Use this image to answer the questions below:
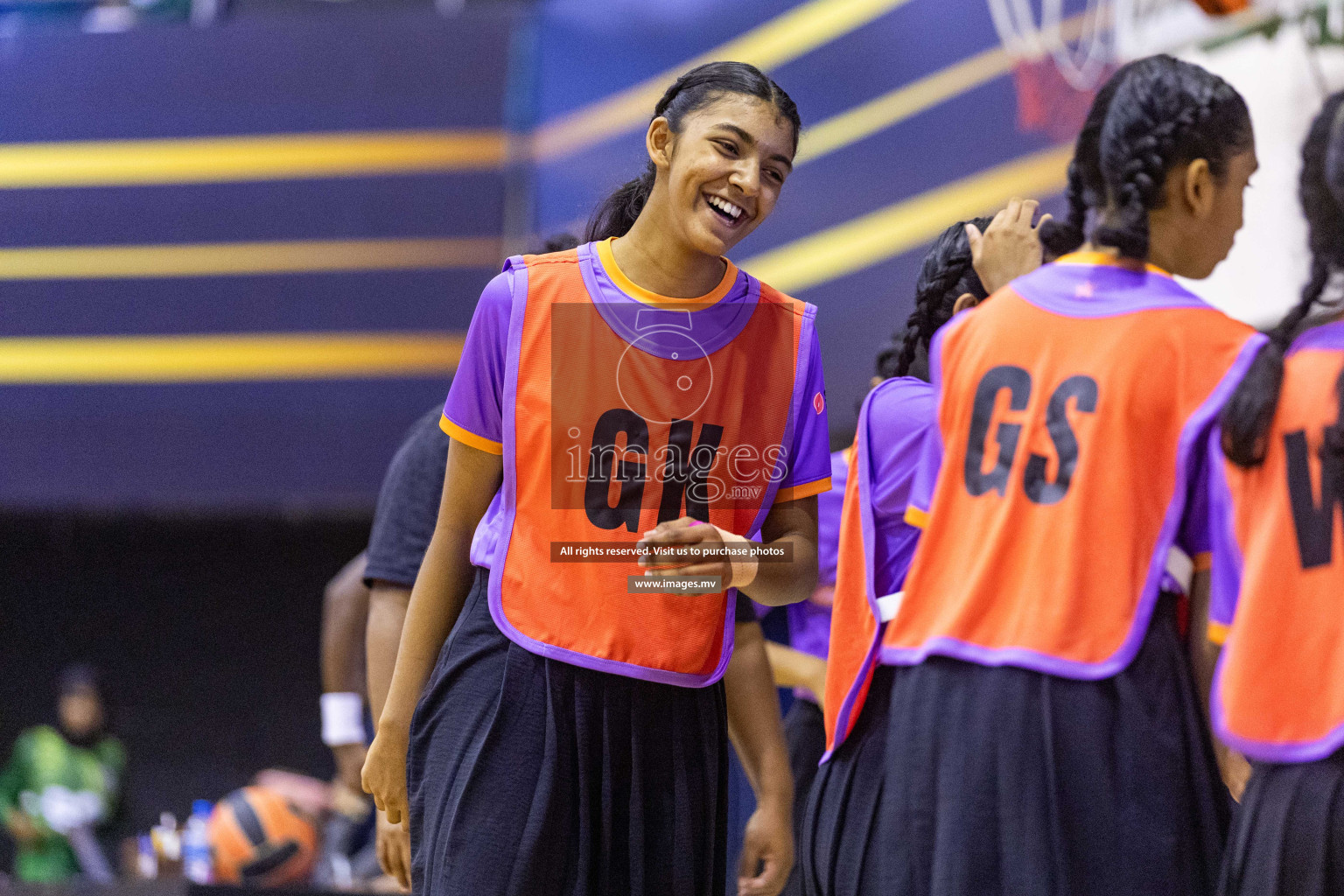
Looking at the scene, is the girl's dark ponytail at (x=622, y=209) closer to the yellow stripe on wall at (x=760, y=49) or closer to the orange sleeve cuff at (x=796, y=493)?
the orange sleeve cuff at (x=796, y=493)

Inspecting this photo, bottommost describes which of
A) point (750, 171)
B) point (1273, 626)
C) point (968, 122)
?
point (1273, 626)

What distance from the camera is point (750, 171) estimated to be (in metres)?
2.01

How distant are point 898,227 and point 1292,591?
3.80 meters

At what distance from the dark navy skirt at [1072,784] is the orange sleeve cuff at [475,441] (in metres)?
0.72

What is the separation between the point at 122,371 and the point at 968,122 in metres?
5.60

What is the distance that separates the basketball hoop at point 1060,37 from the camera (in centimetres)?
450

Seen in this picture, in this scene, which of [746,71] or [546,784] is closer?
[546,784]

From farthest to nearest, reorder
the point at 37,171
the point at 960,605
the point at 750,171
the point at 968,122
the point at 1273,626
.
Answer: the point at 37,171 → the point at 968,122 → the point at 750,171 → the point at 960,605 → the point at 1273,626

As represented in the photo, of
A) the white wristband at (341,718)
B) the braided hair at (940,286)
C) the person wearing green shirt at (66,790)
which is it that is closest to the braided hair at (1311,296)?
the braided hair at (940,286)

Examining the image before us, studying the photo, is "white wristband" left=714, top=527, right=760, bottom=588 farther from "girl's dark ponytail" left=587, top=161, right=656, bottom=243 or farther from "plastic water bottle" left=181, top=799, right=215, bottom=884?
"plastic water bottle" left=181, top=799, right=215, bottom=884

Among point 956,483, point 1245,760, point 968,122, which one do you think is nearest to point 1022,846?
point 1245,760

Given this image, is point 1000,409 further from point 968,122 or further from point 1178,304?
point 968,122

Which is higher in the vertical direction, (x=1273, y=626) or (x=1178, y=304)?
(x=1178, y=304)

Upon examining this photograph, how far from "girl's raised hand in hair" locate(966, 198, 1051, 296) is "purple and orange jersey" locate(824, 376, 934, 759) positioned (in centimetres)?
21
